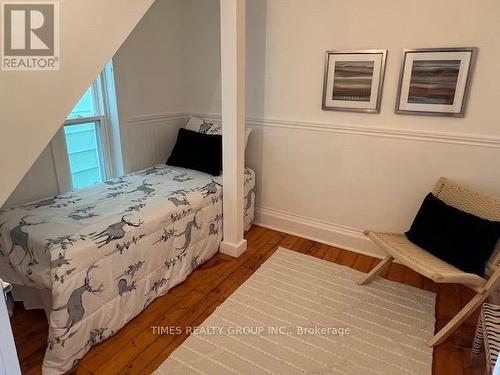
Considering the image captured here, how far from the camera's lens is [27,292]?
190 centimetres

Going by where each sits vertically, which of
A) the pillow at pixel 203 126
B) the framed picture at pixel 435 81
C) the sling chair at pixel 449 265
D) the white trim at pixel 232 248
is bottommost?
the white trim at pixel 232 248

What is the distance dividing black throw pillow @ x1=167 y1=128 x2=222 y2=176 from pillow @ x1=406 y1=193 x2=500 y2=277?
1.60m

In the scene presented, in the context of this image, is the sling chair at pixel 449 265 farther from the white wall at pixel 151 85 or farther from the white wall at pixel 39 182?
the white wall at pixel 39 182

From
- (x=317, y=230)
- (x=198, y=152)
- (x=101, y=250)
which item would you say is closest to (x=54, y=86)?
(x=101, y=250)

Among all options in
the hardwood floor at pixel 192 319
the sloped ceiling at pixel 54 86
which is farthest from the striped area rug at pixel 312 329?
the sloped ceiling at pixel 54 86

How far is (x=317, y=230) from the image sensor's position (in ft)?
9.37

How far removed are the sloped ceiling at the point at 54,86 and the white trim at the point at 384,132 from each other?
172 centimetres

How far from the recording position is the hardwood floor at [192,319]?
163 centimetres

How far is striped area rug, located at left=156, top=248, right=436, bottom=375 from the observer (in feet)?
5.32

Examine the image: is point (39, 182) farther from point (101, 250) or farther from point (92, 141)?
point (101, 250)

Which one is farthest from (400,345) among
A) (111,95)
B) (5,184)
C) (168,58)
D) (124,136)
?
(168,58)

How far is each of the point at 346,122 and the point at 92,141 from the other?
6.73 ft

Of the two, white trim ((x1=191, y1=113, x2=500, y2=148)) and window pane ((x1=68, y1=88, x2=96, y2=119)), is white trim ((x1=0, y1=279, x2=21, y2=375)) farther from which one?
→ white trim ((x1=191, y1=113, x2=500, y2=148))

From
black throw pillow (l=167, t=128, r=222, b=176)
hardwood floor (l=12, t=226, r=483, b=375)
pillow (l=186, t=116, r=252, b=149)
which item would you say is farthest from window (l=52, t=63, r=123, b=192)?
hardwood floor (l=12, t=226, r=483, b=375)
